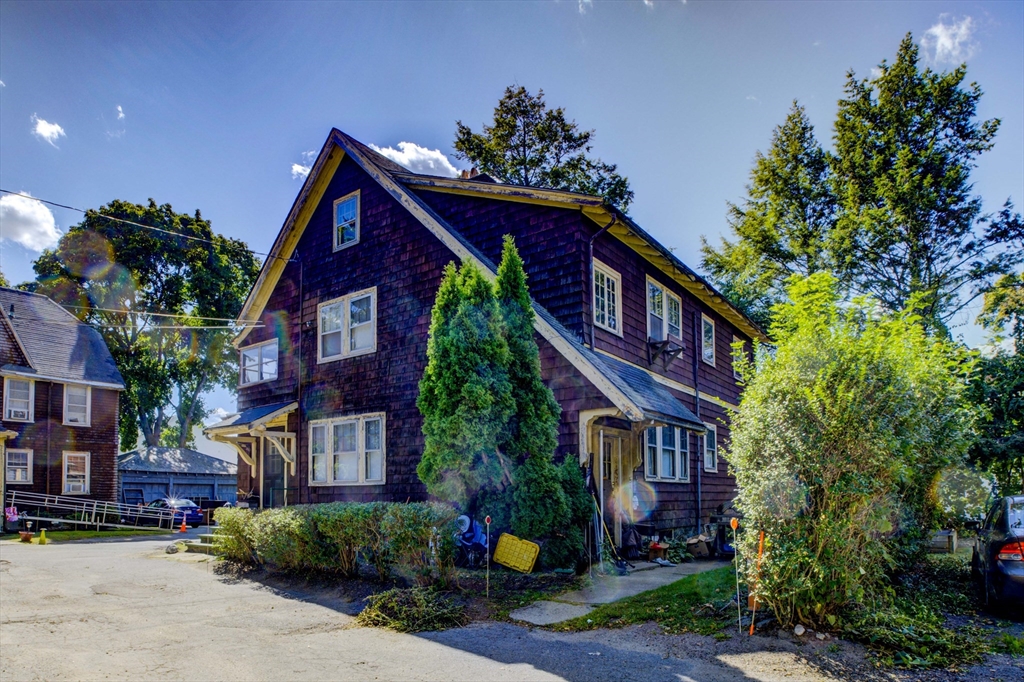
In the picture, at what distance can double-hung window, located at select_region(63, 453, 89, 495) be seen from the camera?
1116 inches

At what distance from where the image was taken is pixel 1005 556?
7.26 meters

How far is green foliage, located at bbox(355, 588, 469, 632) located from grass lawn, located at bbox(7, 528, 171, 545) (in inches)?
685

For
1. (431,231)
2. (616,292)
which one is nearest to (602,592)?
(616,292)

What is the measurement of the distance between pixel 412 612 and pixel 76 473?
26.6m

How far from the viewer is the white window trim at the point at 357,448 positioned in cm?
1442

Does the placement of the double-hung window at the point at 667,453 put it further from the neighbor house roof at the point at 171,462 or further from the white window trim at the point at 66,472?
the neighbor house roof at the point at 171,462

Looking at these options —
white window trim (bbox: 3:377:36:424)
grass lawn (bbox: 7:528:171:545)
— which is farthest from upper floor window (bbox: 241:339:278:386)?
white window trim (bbox: 3:377:36:424)

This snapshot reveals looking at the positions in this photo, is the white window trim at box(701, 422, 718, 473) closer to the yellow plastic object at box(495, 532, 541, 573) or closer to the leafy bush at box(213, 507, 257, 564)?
the yellow plastic object at box(495, 532, 541, 573)

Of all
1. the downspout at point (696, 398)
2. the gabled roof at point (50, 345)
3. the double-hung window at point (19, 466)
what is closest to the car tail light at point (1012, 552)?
the downspout at point (696, 398)

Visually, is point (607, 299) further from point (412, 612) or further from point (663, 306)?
point (412, 612)

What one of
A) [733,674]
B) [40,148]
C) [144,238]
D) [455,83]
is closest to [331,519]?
[733,674]

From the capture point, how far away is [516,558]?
1026 cm

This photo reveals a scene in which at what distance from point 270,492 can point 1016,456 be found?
18.7 m

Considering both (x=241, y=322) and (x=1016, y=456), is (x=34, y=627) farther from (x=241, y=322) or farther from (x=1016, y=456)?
(x=1016, y=456)
